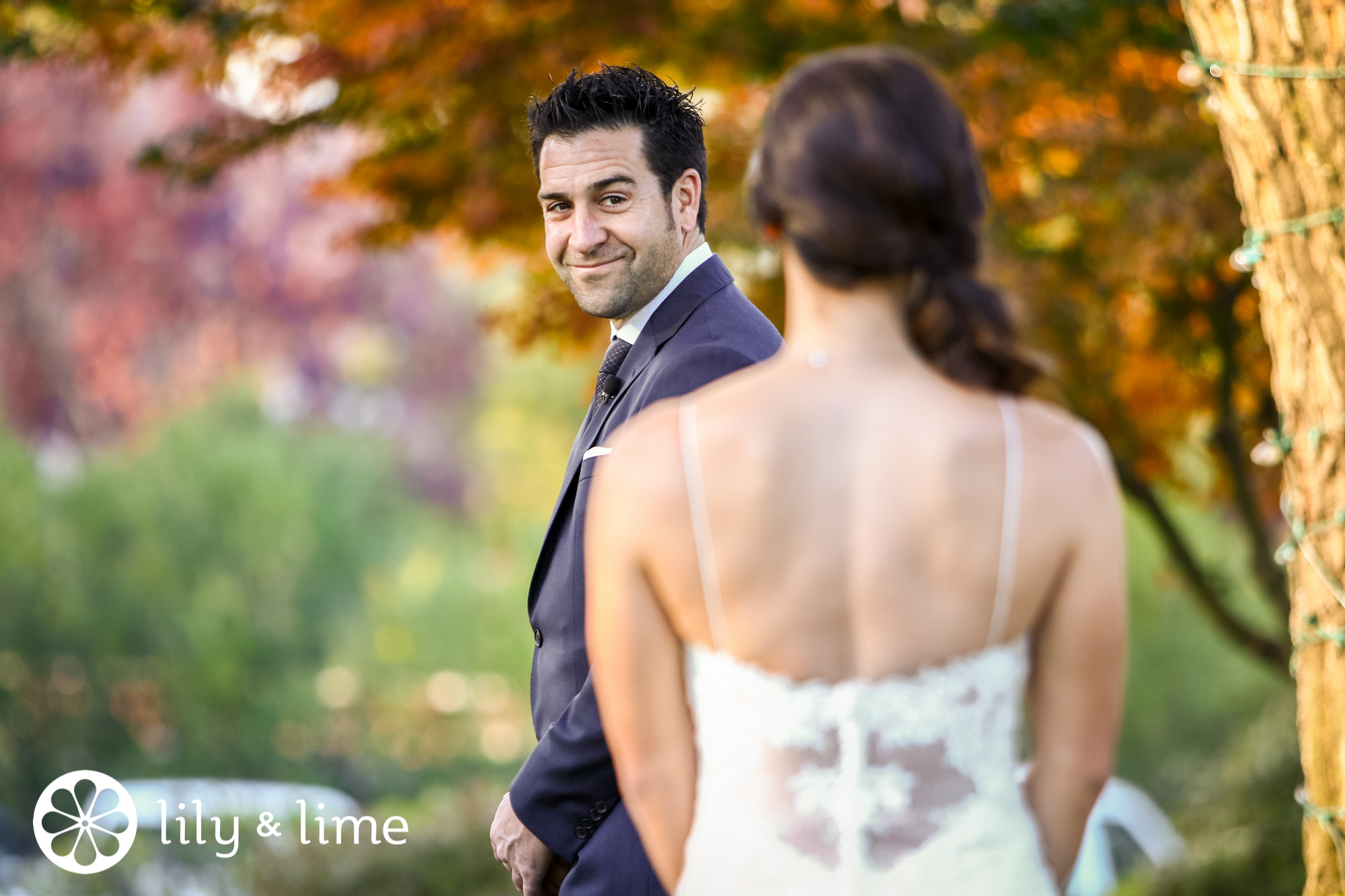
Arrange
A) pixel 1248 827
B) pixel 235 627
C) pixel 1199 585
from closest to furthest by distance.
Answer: pixel 1199 585 → pixel 1248 827 → pixel 235 627

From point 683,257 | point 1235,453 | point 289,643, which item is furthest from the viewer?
point 289,643

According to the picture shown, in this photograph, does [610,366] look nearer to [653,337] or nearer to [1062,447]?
[653,337]

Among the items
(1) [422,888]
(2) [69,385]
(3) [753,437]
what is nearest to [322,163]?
(2) [69,385]

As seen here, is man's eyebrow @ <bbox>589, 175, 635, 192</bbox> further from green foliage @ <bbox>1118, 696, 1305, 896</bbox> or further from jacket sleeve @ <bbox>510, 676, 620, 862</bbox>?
green foliage @ <bbox>1118, 696, 1305, 896</bbox>

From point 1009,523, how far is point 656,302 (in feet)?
4.52

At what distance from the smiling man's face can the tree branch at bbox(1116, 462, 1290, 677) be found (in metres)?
4.26

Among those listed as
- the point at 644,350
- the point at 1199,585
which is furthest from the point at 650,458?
the point at 1199,585

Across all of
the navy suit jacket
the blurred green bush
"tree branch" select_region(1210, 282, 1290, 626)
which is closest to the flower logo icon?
the blurred green bush

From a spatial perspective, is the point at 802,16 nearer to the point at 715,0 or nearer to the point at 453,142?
the point at 715,0

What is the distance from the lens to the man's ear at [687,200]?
2768mm

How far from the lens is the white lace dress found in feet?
4.90

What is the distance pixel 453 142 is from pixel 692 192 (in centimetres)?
290

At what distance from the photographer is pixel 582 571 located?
2436mm

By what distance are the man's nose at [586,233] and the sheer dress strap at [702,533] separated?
1.25 m
